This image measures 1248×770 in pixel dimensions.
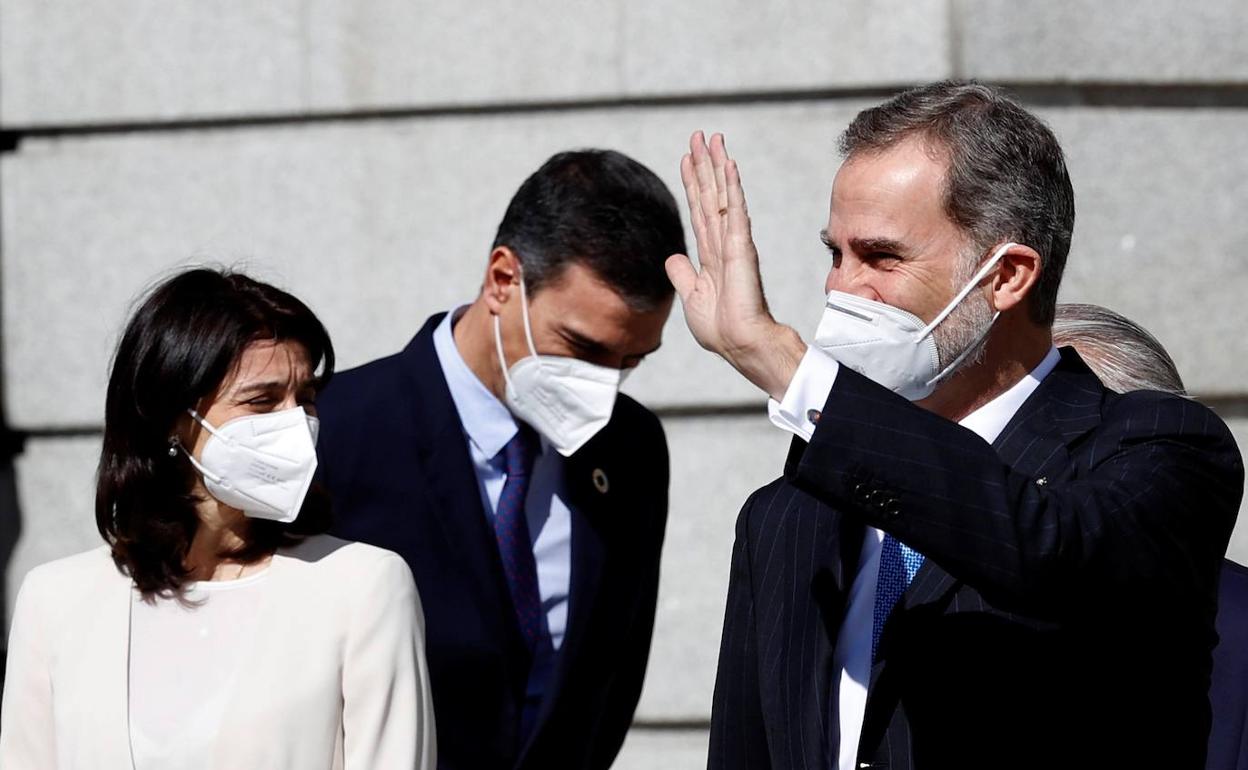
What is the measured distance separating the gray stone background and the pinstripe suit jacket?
8.05ft

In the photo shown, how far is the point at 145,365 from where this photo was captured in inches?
114

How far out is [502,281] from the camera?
3.66 metres

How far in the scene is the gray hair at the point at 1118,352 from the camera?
8.98 ft

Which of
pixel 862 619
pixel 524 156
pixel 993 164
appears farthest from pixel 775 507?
pixel 524 156

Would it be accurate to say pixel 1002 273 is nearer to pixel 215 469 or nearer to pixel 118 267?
pixel 215 469

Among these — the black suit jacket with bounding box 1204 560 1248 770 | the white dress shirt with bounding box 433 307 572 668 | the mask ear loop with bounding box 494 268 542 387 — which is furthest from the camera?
the mask ear loop with bounding box 494 268 542 387

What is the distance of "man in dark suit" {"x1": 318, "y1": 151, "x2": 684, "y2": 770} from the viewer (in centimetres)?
328

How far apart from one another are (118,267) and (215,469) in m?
2.26

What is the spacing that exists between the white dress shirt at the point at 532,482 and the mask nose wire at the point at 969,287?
148cm

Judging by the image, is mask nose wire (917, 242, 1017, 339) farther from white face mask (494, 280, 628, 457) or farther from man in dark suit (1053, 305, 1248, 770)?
white face mask (494, 280, 628, 457)

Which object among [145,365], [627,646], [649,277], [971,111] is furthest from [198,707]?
[971,111]

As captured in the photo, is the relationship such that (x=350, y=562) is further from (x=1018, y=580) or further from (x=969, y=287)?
(x=1018, y=580)

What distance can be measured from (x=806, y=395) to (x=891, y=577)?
0.44 metres

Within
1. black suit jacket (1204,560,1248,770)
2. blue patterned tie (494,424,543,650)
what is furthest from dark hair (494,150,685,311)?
black suit jacket (1204,560,1248,770)
